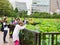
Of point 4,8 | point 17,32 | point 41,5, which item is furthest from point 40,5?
point 17,32

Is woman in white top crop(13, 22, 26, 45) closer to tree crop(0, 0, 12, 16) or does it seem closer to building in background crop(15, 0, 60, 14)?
tree crop(0, 0, 12, 16)

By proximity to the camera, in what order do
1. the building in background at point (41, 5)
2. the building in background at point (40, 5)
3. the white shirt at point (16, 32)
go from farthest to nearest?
1. the building in background at point (41, 5)
2. the building in background at point (40, 5)
3. the white shirt at point (16, 32)

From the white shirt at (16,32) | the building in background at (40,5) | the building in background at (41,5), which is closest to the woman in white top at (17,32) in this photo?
the white shirt at (16,32)

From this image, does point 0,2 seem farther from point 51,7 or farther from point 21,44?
point 21,44

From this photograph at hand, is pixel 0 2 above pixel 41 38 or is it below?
below

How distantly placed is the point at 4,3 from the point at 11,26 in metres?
51.9

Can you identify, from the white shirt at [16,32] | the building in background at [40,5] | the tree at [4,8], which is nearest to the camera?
the white shirt at [16,32]

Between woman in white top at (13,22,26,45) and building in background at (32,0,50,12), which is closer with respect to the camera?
woman in white top at (13,22,26,45)

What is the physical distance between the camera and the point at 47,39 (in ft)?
28.2

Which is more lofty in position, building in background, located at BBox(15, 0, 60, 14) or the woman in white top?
the woman in white top

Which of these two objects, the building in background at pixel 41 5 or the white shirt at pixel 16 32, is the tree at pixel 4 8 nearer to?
the building in background at pixel 41 5

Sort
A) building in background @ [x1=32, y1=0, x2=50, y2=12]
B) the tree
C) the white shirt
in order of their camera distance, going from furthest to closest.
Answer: building in background @ [x1=32, y1=0, x2=50, y2=12]
the tree
the white shirt

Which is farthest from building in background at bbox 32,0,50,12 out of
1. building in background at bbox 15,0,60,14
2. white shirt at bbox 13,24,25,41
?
white shirt at bbox 13,24,25,41

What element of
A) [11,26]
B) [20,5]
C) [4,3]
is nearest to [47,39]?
[11,26]
